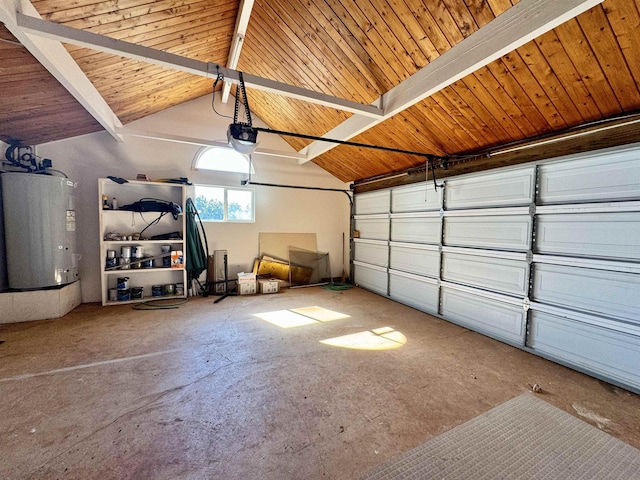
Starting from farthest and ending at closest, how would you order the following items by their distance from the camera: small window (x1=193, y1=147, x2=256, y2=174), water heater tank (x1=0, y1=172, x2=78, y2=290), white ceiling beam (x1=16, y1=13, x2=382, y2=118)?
1. small window (x1=193, y1=147, x2=256, y2=174)
2. water heater tank (x1=0, y1=172, x2=78, y2=290)
3. white ceiling beam (x1=16, y1=13, x2=382, y2=118)

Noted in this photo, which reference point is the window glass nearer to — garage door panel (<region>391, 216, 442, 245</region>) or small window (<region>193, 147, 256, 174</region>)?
small window (<region>193, 147, 256, 174</region>)

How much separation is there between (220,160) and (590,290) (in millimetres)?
6301

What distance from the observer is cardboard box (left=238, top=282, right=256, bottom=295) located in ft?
18.1

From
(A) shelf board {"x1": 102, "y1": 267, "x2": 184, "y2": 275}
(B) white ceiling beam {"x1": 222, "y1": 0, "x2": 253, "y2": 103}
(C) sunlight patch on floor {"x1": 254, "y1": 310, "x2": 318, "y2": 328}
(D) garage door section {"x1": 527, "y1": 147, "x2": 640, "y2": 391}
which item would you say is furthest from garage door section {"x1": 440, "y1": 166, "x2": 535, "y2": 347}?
(A) shelf board {"x1": 102, "y1": 267, "x2": 184, "y2": 275}

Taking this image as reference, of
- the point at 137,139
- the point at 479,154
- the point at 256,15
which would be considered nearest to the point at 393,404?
the point at 479,154

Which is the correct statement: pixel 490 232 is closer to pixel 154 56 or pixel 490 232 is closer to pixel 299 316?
pixel 299 316

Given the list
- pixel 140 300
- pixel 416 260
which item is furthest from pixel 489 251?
pixel 140 300

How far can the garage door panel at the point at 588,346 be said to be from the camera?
2494 mm

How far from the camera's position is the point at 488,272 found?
12.1 feet

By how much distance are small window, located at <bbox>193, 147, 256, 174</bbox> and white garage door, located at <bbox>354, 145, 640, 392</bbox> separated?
3789 millimetres

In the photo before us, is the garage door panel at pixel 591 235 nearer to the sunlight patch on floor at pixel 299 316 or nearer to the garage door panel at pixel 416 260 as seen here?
the garage door panel at pixel 416 260

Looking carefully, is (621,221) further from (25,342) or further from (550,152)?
(25,342)

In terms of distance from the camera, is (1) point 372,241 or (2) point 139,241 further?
(1) point 372,241

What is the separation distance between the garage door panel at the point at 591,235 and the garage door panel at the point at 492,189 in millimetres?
387
